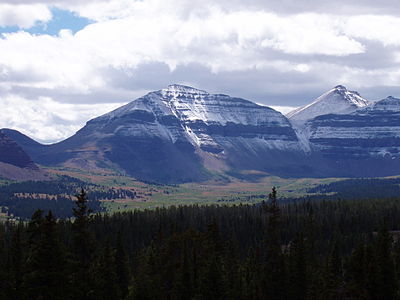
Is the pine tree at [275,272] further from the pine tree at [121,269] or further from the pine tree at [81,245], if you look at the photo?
the pine tree at [81,245]

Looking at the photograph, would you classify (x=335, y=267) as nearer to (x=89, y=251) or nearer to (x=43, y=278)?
(x=89, y=251)

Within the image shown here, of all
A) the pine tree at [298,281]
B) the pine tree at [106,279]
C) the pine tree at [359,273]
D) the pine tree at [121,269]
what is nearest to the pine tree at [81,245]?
the pine tree at [106,279]

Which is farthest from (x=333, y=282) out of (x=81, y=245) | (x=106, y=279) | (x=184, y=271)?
(x=81, y=245)

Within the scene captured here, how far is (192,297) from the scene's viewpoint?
119 metres

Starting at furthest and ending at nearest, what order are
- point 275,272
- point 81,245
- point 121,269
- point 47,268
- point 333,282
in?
point 121,269, point 333,282, point 275,272, point 81,245, point 47,268

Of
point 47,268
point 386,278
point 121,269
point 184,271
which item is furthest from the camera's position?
point 121,269

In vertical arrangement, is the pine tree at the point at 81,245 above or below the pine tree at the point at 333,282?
above

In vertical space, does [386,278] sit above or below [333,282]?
above

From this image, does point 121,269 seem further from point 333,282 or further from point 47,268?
point 47,268

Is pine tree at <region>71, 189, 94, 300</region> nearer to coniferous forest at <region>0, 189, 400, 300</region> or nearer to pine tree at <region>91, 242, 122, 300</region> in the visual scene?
coniferous forest at <region>0, 189, 400, 300</region>

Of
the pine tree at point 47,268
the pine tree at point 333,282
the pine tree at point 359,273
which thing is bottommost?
the pine tree at point 333,282

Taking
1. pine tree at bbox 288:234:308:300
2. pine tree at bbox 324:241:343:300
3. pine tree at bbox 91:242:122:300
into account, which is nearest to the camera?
pine tree at bbox 91:242:122:300

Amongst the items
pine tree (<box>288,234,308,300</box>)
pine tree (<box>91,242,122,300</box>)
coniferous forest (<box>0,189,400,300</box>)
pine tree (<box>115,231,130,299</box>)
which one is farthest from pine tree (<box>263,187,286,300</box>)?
pine tree (<box>115,231,130,299</box>)

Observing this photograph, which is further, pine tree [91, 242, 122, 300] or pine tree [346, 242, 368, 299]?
pine tree [91, 242, 122, 300]
